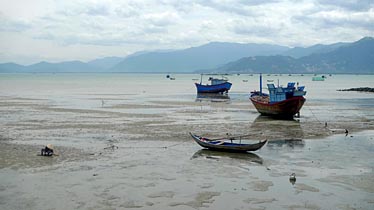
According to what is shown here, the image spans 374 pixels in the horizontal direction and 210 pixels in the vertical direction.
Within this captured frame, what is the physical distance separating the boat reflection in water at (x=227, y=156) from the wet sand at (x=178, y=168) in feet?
0.18

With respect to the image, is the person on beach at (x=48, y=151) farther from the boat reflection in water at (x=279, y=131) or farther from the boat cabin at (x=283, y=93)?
the boat cabin at (x=283, y=93)

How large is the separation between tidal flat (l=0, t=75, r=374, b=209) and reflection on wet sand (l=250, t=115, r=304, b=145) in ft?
0.23

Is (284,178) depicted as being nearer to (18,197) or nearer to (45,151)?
(18,197)

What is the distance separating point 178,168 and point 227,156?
138 inches

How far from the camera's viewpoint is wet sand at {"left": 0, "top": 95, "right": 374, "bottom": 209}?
15492 millimetres

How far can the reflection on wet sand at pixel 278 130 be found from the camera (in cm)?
2792

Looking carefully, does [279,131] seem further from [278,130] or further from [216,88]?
[216,88]

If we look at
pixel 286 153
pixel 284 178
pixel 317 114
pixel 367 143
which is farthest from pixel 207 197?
pixel 317 114

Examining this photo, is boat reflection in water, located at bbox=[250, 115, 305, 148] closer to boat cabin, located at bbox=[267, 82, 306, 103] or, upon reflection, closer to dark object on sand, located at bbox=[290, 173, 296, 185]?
boat cabin, located at bbox=[267, 82, 306, 103]

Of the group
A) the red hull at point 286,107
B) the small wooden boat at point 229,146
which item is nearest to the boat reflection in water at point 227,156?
the small wooden boat at point 229,146

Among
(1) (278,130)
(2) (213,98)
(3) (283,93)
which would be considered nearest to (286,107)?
(3) (283,93)

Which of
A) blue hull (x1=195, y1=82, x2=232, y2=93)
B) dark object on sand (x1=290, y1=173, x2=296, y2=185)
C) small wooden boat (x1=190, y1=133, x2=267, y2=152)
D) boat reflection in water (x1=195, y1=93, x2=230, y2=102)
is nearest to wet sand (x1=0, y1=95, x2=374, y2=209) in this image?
dark object on sand (x1=290, y1=173, x2=296, y2=185)

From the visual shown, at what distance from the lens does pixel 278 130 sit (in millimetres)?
32656

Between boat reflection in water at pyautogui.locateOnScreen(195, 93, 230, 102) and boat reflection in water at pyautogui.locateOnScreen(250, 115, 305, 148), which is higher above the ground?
boat reflection in water at pyautogui.locateOnScreen(195, 93, 230, 102)
